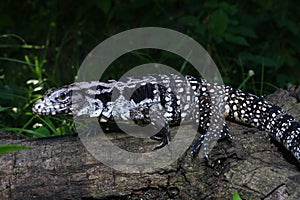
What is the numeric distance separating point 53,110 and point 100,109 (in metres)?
0.44

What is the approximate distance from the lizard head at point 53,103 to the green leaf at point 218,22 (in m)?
3.06

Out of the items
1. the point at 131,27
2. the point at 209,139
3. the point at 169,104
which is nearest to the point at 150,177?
the point at 209,139

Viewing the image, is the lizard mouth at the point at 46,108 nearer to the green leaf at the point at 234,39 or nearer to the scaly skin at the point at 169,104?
the scaly skin at the point at 169,104

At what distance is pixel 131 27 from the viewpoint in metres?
8.83

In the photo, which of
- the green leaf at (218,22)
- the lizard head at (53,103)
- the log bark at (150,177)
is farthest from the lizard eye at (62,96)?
the green leaf at (218,22)

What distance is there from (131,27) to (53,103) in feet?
13.4

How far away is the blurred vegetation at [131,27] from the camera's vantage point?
7035 millimetres

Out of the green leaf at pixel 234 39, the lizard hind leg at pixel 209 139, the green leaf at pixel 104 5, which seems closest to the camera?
the lizard hind leg at pixel 209 139

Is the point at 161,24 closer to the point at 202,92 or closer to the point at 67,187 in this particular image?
the point at 202,92

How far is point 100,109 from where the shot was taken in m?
5.09

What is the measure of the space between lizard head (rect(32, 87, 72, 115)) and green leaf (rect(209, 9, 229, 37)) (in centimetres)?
306

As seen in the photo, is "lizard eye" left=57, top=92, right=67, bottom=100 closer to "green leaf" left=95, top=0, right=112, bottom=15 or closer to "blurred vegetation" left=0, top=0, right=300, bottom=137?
"blurred vegetation" left=0, top=0, right=300, bottom=137

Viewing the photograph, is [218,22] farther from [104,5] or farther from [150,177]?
[150,177]

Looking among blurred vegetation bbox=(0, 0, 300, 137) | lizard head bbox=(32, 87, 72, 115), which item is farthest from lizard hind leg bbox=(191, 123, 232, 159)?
blurred vegetation bbox=(0, 0, 300, 137)
